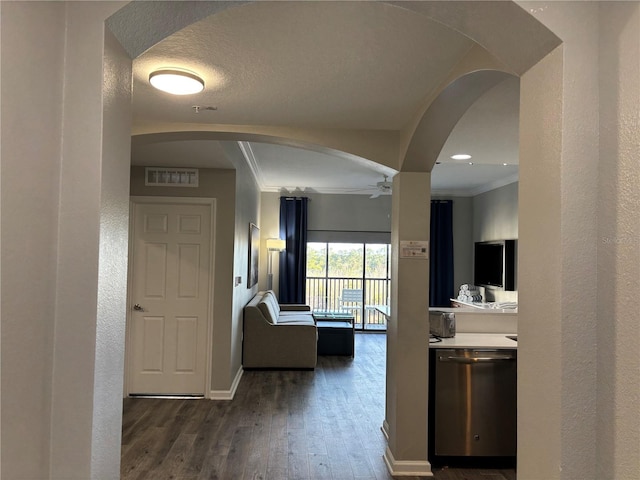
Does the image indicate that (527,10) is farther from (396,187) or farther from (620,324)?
(396,187)

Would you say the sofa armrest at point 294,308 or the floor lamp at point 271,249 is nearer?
the sofa armrest at point 294,308

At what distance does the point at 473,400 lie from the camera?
10.3 feet

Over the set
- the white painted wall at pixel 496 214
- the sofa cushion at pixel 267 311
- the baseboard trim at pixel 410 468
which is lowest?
the baseboard trim at pixel 410 468

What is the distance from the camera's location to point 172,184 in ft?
14.9

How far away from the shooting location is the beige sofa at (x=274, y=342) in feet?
18.1

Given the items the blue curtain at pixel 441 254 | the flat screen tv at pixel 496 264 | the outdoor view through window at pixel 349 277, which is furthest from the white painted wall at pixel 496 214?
the outdoor view through window at pixel 349 277

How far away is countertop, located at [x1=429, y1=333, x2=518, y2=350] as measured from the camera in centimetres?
313

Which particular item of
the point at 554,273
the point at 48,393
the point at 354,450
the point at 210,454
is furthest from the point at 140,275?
the point at 554,273

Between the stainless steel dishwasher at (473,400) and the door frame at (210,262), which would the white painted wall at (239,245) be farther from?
the stainless steel dishwasher at (473,400)

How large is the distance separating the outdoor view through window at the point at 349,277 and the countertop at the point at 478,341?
4677 millimetres

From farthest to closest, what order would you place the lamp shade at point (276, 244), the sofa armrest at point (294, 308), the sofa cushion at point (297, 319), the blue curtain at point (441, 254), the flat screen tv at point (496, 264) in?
the blue curtain at point (441, 254) → the lamp shade at point (276, 244) → the sofa armrest at point (294, 308) → the flat screen tv at point (496, 264) → the sofa cushion at point (297, 319)

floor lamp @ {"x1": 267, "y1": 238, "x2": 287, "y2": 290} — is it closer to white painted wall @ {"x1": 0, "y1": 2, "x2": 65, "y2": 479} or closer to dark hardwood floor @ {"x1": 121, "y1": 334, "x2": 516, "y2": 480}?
dark hardwood floor @ {"x1": 121, "y1": 334, "x2": 516, "y2": 480}

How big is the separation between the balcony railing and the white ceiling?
15.4 ft

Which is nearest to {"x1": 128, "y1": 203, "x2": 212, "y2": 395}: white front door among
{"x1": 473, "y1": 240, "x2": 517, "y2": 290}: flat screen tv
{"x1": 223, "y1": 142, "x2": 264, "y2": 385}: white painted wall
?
{"x1": 223, "y1": 142, "x2": 264, "y2": 385}: white painted wall
